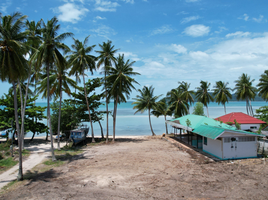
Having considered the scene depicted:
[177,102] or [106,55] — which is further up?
[106,55]

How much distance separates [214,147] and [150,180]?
8612mm

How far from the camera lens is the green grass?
13071mm

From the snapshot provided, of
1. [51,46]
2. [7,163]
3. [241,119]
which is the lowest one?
[7,163]

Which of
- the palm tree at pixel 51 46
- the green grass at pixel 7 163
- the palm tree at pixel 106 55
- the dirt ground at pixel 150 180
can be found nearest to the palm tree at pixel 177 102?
the palm tree at pixel 106 55

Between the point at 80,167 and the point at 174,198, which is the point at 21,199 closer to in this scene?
the point at 80,167

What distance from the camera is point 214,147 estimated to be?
1602cm

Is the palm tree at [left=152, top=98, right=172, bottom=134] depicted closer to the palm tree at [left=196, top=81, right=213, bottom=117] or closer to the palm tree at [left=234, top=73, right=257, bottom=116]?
the palm tree at [left=196, top=81, right=213, bottom=117]

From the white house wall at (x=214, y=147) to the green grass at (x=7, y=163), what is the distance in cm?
1681

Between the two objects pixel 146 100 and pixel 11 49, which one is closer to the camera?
pixel 11 49

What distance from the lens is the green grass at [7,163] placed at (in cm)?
1307

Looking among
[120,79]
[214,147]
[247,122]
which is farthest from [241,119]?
[120,79]

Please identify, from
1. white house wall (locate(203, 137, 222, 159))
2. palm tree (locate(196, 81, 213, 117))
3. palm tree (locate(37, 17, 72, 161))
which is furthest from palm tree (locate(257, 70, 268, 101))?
palm tree (locate(37, 17, 72, 161))

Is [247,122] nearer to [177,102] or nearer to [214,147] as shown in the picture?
[177,102]

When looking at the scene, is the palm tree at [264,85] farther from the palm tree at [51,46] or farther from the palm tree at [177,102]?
the palm tree at [51,46]
